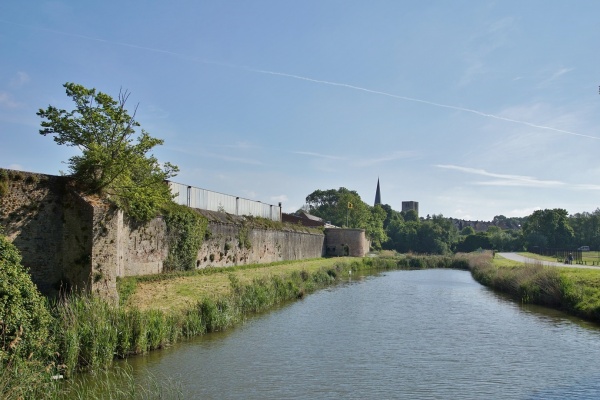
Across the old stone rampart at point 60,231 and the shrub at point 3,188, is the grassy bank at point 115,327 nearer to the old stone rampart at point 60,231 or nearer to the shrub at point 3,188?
the old stone rampart at point 60,231

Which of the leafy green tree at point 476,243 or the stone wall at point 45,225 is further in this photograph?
the leafy green tree at point 476,243

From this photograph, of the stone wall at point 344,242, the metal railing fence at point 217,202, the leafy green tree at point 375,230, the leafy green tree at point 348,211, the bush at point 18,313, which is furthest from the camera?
the leafy green tree at point 375,230

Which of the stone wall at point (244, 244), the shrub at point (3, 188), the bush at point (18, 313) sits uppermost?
the shrub at point (3, 188)

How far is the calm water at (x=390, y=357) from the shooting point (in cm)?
1187

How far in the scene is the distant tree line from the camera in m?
84.1

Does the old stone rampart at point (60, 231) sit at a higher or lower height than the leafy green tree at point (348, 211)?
lower

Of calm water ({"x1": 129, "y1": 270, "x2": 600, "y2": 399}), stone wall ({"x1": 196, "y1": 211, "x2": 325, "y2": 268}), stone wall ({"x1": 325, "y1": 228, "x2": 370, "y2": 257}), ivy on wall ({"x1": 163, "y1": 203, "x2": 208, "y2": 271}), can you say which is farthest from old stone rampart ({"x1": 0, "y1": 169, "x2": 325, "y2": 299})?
stone wall ({"x1": 325, "y1": 228, "x2": 370, "y2": 257})

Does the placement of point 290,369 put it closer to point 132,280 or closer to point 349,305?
point 132,280

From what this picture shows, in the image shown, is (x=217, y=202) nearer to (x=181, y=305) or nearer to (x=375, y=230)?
(x=181, y=305)

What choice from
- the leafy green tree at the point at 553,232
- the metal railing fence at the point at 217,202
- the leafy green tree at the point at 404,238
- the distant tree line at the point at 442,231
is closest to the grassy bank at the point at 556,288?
the metal railing fence at the point at 217,202

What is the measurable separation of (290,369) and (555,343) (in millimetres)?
9541

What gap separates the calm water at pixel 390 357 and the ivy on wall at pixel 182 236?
252 inches

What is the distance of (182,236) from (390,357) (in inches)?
570

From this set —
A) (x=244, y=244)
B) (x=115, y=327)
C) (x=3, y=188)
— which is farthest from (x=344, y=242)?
(x=115, y=327)
